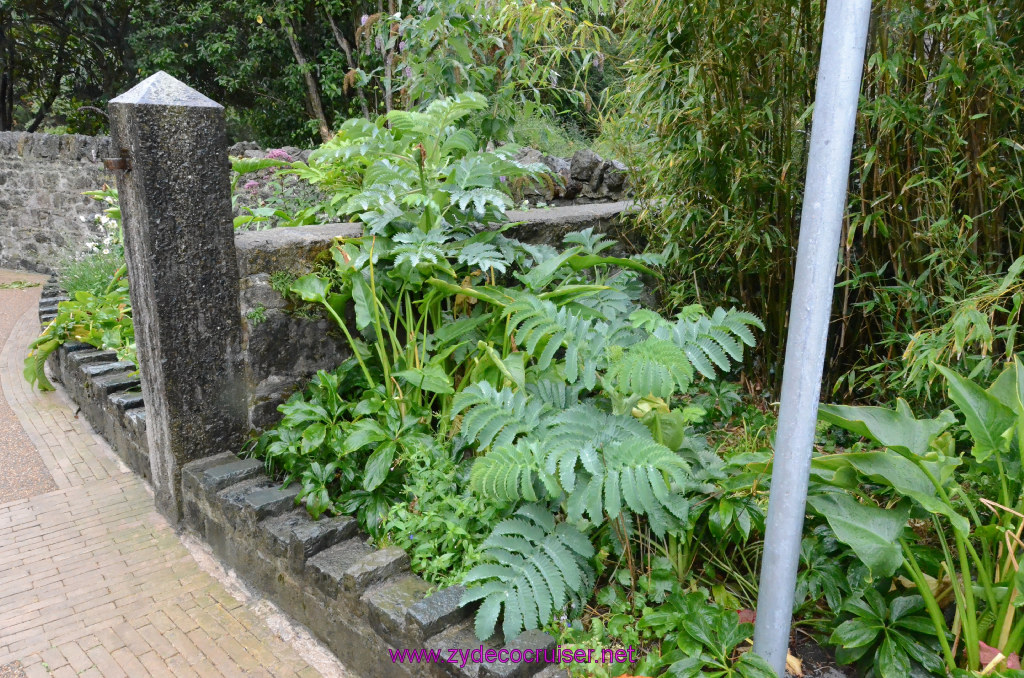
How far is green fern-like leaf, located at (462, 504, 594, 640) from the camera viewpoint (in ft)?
6.91

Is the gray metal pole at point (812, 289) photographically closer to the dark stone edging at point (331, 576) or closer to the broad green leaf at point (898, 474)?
the broad green leaf at point (898, 474)

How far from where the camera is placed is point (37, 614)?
289cm

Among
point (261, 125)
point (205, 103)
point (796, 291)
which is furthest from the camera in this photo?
point (261, 125)

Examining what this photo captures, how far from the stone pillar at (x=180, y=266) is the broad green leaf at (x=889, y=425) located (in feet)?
8.28

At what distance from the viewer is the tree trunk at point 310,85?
438 inches

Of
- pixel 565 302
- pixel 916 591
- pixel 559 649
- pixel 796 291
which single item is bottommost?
pixel 559 649

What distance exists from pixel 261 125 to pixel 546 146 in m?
6.13

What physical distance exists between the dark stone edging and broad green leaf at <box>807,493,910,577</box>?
867mm

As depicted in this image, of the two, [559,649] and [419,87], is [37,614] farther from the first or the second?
[419,87]

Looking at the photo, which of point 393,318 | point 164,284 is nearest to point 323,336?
point 393,318

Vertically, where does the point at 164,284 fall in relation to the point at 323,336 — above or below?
above

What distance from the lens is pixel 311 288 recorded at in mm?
3281

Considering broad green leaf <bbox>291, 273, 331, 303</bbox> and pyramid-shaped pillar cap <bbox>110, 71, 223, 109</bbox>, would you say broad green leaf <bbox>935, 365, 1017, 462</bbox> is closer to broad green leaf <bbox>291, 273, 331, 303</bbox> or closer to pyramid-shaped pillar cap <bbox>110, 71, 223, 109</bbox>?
broad green leaf <bbox>291, 273, 331, 303</bbox>

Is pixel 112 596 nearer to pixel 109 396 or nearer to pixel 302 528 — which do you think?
pixel 302 528
